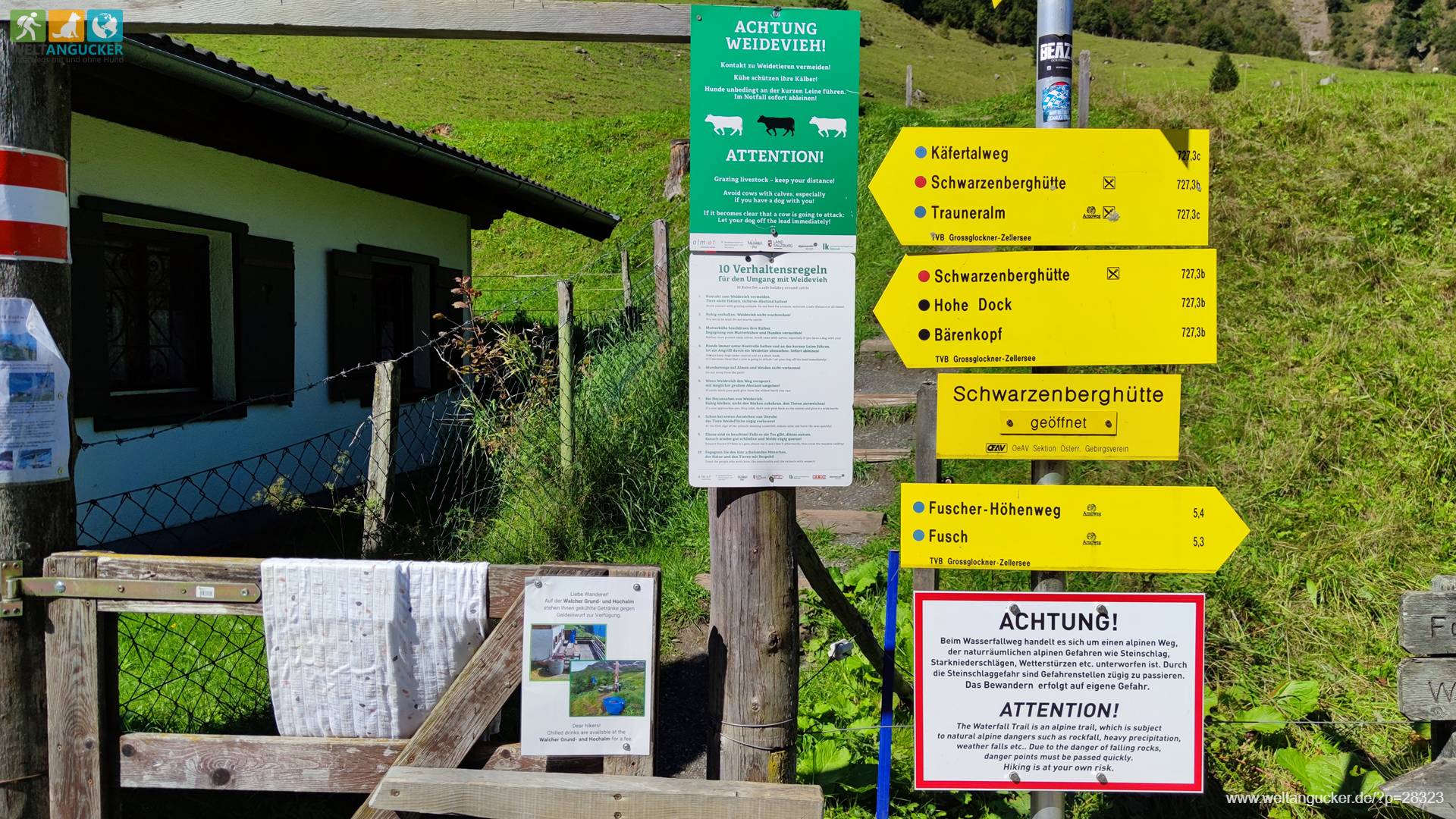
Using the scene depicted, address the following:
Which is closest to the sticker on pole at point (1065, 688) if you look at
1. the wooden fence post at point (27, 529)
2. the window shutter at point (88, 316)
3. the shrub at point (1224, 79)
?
the wooden fence post at point (27, 529)

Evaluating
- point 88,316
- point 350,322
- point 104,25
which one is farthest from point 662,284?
point 104,25

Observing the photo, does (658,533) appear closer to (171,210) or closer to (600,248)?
(171,210)

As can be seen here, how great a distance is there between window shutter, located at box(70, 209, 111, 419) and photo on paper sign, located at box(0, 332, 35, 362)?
124 inches

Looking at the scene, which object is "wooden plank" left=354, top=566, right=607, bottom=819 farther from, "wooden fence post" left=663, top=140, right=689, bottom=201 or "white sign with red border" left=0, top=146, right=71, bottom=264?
"wooden fence post" left=663, top=140, right=689, bottom=201

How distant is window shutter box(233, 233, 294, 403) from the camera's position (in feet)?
21.0

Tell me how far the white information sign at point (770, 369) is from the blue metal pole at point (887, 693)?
0.46 metres

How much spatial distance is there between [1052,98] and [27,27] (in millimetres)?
2656

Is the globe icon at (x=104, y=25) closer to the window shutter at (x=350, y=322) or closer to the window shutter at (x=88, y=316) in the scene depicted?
the window shutter at (x=88, y=316)

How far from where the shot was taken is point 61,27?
2262mm

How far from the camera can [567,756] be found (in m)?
2.21

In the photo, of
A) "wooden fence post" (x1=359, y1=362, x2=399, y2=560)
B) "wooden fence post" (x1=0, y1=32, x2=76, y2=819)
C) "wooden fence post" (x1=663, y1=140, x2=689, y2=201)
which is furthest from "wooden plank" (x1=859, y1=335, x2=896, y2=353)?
"wooden fence post" (x1=663, y1=140, x2=689, y2=201)

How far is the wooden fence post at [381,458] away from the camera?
4242mm

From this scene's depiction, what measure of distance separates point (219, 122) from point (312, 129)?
70 centimetres

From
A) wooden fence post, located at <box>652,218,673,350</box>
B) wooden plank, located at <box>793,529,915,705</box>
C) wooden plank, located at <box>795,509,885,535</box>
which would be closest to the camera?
wooden plank, located at <box>793,529,915,705</box>
